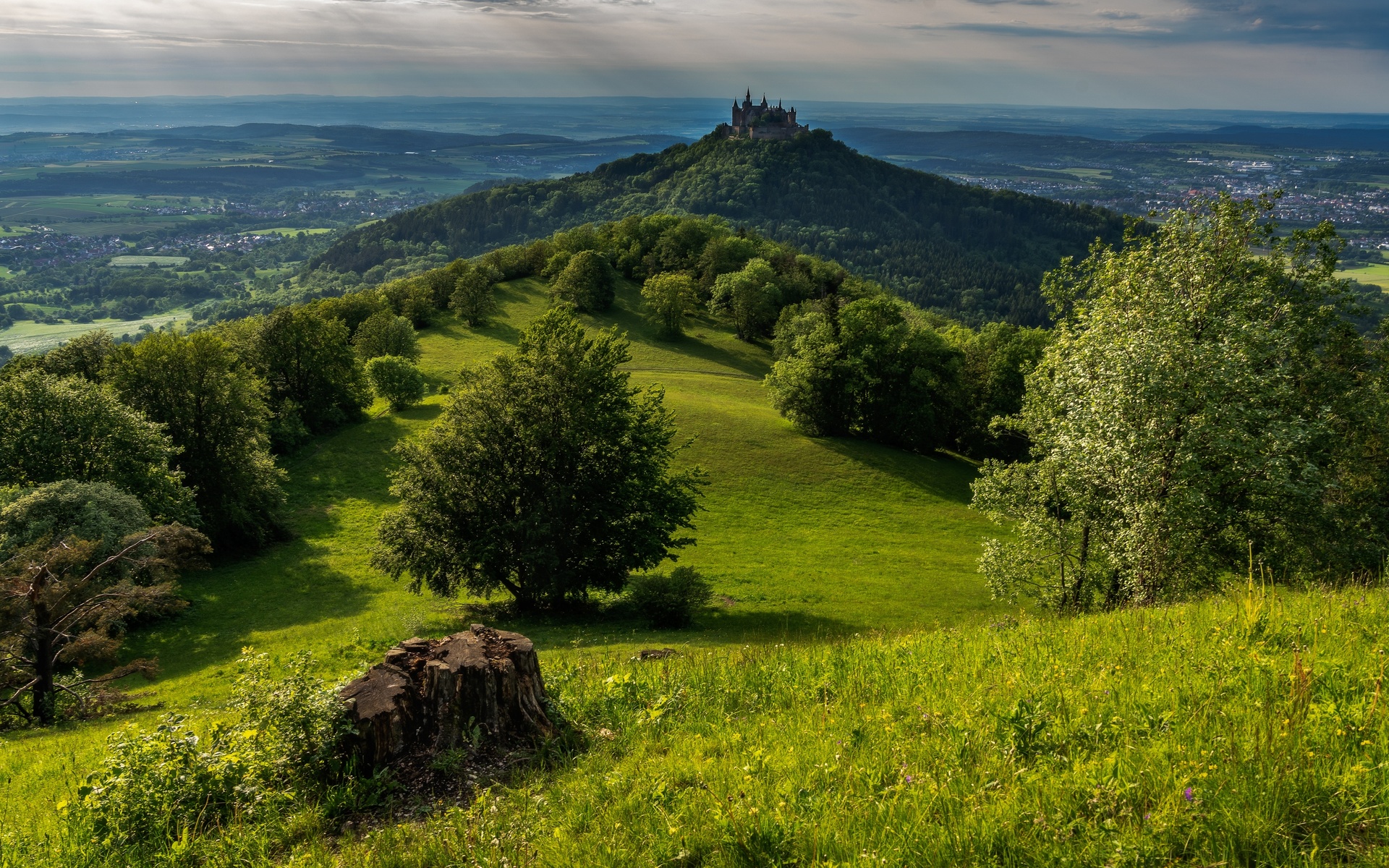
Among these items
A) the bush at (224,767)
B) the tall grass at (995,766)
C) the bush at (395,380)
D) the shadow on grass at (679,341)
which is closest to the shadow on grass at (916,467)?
the shadow on grass at (679,341)

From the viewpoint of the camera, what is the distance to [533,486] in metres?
26.6

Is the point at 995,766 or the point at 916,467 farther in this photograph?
the point at 916,467

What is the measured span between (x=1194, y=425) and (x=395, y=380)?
66.9 meters

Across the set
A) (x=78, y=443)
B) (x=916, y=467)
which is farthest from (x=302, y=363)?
(x=916, y=467)

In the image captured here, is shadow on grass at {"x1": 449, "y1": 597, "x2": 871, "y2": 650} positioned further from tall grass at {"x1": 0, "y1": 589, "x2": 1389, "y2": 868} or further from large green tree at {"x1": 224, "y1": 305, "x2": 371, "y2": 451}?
large green tree at {"x1": 224, "y1": 305, "x2": 371, "y2": 451}

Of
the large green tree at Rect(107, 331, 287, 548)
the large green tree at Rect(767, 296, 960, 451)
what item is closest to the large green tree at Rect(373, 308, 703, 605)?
the large green tree at Rect(107, 331, 287, 548)

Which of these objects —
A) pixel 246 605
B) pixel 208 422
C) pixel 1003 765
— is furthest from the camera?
pixel 208 422

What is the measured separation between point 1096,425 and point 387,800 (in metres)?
18.1

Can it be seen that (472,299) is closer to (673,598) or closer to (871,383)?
(871,383)

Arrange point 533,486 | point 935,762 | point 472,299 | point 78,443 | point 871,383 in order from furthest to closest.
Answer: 1. point 472,299
2. point 871,383
3. point 78,443
4. point 533,486
5. point 935,762

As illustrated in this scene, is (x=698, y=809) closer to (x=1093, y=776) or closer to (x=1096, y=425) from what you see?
(x=1093, y=776)

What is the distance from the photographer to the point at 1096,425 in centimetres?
1845

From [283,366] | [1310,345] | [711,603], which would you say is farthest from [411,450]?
[283,366]

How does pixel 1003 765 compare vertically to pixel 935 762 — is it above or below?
above
